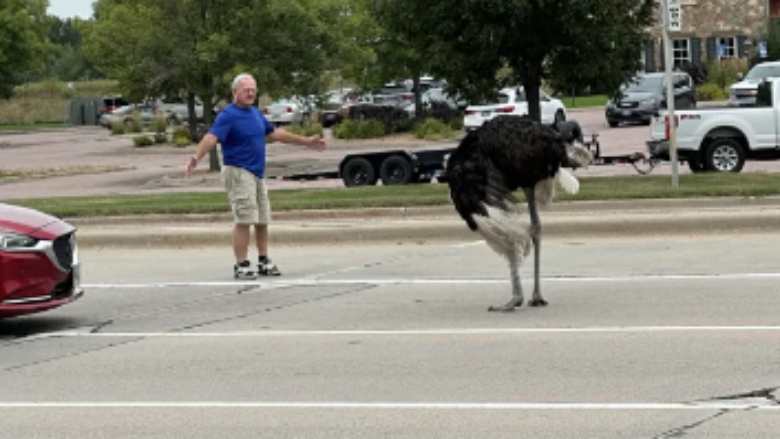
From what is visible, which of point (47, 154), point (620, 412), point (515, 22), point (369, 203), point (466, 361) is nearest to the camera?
point (620, 412)

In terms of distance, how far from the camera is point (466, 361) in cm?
938

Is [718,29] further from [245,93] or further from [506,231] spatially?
[506,231]

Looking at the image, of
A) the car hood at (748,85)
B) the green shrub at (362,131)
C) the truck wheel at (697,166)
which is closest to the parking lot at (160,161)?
the truck wheel at (697,166)

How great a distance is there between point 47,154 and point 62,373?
42.1m

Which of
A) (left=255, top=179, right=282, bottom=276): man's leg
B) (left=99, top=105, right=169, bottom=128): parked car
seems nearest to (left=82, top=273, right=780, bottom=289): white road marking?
(left=255, top=179, right=282, bottom=276): man's leg

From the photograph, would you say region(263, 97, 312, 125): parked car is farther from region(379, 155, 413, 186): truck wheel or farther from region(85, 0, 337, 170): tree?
region(379, 155, 413, 186): truck wheel

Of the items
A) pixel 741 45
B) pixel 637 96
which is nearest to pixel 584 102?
pixel 741 45

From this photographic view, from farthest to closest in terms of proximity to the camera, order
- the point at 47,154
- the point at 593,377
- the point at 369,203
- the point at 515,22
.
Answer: the point at 47,154 < the point at 515,22 < the point at 369,203 < the point at 593,377

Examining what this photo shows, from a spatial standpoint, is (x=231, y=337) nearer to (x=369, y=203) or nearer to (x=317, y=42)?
(x=369, y=203)

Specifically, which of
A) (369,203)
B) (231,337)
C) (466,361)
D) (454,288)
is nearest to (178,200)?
(369,203)

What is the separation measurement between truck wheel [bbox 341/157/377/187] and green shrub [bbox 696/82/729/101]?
101ft

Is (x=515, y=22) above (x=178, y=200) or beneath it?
above

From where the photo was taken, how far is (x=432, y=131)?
44.1 meters

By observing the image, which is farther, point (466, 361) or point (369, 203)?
point (369, 203)
